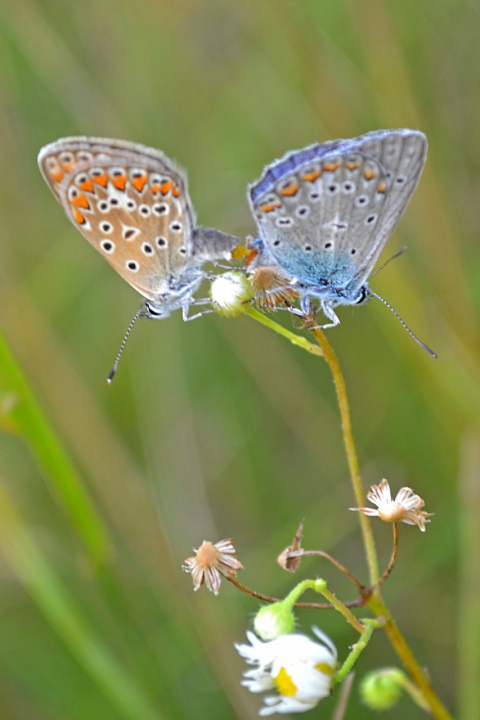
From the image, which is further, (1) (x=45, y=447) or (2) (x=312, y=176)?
(1) (x=45, y=447)

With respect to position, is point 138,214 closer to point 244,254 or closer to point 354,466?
point 244,254

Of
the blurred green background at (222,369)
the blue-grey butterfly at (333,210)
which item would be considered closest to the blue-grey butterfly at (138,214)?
the blue-grey butterfly at (333,210)

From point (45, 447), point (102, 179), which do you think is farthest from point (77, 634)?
point (102, 179)

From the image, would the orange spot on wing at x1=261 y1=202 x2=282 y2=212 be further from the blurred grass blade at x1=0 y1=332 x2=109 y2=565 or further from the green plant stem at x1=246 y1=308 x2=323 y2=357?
the blurred grass blade at x1=0 y1=332 x2=109 y2=565

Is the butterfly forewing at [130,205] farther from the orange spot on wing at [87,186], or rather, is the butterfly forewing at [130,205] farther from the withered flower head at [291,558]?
the withered flower head at [291,558]

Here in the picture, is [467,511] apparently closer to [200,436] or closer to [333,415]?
[333,415]

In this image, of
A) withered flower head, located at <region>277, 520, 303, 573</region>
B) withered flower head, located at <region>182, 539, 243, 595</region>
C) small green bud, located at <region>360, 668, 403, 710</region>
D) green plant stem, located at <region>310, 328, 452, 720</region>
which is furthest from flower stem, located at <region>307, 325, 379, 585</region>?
small green bud, located at <region>360, 668, 403, 710</region>
